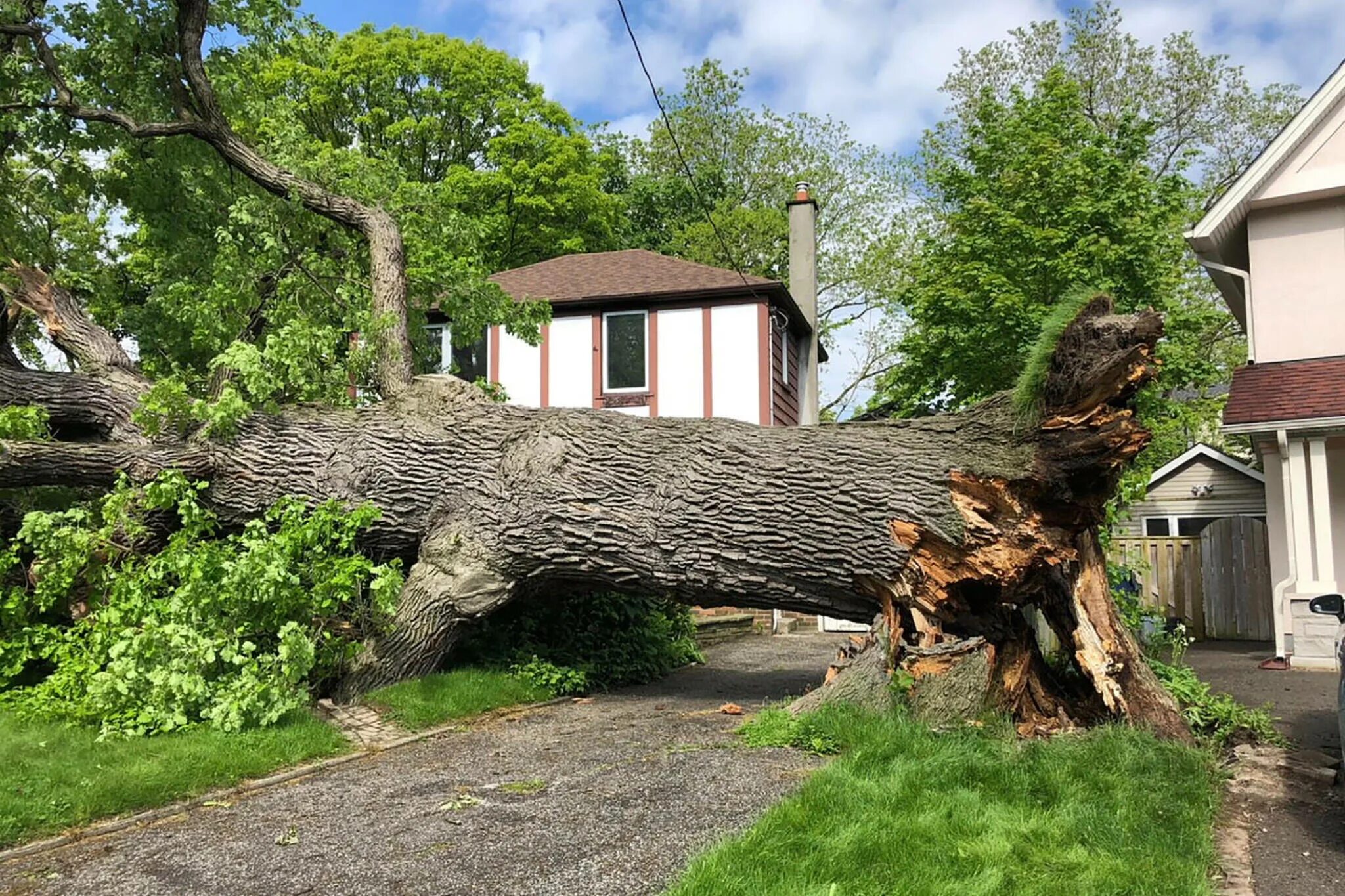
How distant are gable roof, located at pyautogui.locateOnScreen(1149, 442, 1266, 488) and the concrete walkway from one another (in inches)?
402

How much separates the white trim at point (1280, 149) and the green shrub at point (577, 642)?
29.7ft

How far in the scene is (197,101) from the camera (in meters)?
9.55

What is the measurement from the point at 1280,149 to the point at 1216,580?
20.3 ft

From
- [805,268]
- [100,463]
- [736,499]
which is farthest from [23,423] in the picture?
[805,268]

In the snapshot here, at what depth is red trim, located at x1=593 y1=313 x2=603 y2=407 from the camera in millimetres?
17422

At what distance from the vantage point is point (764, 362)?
55.2 ft

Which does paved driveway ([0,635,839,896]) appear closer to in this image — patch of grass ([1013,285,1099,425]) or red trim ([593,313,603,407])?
patch of grass ([1013,285,1099,425])

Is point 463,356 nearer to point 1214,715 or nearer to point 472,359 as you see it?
point 472,359

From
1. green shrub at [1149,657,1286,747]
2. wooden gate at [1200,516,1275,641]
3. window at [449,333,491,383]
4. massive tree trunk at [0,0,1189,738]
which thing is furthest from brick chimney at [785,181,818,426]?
green shrub at [1149,657,1286,747]

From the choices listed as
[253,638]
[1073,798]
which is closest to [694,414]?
[253,638]

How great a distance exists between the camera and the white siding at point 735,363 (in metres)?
16.9

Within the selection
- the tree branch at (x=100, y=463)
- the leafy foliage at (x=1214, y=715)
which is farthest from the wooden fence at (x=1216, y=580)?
the tree branch at (x=100, y=463)

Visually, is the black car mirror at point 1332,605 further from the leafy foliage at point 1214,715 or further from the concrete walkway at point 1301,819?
the leafy foliage at point 1214,715

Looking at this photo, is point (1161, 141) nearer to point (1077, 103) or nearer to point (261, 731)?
point (1077, 103)
